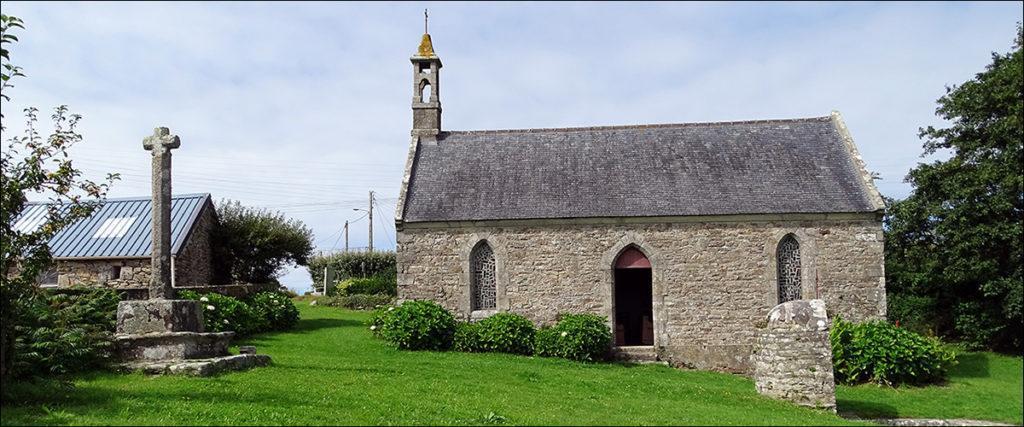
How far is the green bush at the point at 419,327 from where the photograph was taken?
63.9 ft

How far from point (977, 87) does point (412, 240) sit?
14.9 m

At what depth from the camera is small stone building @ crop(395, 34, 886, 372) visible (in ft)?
66.1

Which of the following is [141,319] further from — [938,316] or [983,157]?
[938,316]

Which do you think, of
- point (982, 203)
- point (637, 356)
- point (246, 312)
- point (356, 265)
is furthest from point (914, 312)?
point (356, 265)

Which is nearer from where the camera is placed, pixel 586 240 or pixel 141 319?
pixel 141 319

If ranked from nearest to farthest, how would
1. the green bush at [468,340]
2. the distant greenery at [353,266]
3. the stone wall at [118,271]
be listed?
the green bush at [468,340], the stone wall at [118,271], the distant greenery at [353,266]

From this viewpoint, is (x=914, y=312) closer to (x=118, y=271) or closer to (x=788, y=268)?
(x=788, y=268)

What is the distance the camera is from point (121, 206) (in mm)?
27078

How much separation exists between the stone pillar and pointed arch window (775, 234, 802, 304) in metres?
7.48

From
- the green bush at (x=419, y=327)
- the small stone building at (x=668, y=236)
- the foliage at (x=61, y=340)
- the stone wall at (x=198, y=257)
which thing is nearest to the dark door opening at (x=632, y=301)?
the small stone building at (x=668, y=236)

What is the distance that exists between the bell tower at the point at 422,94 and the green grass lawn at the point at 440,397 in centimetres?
914

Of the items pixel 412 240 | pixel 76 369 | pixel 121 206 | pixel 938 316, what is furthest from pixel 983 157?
pixel 121 206

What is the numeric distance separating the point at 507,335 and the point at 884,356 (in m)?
8.31

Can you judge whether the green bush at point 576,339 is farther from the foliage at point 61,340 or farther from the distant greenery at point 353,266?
the distant greenery at point 353,266
